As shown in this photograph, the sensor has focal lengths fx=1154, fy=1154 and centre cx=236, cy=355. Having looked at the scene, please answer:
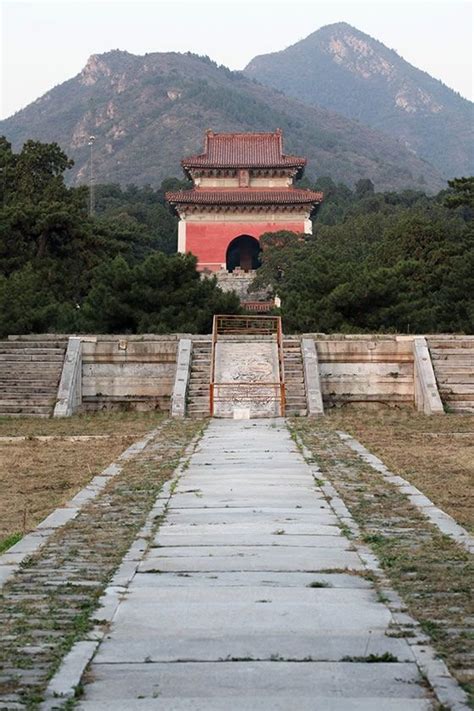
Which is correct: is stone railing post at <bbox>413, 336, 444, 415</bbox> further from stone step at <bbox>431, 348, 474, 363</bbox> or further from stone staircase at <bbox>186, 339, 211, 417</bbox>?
stone staircase at <bbox>186, 339, 211, 417</bbox>

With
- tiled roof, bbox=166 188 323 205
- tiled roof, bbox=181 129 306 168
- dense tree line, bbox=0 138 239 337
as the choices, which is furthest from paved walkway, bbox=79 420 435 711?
tiled roof, bbox=181 129 306 168

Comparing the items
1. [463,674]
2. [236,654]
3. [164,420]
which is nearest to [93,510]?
[236,654]

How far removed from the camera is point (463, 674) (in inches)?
172

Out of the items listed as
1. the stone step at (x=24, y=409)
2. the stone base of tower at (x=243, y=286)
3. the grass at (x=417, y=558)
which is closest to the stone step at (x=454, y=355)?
the stone step at (x=24, y=409)

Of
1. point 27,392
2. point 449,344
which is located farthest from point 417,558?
point 449,344

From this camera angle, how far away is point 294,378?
65.1 ft

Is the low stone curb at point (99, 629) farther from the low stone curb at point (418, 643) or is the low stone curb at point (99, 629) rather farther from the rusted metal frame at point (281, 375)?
the rusted metal frame at point (281, 375)

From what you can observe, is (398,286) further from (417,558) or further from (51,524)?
(417,558)

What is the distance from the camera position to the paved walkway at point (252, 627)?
4.15 metres

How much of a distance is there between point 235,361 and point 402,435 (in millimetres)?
5936

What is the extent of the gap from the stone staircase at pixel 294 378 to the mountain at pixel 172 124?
368ft

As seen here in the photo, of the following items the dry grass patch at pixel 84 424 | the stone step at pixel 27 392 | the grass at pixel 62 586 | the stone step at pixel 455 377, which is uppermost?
the stone step at pixel 455 377

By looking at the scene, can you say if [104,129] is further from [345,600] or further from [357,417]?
[345,600]

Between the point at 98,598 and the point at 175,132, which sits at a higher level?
the point at 175,132
